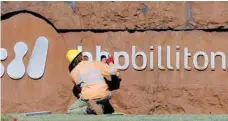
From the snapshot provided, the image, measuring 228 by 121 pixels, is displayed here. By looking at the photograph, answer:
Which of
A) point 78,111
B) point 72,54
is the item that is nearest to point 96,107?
point 78,111

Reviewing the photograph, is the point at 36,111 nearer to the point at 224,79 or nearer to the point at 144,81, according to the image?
the point at 144,81

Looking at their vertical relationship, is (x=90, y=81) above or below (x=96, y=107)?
above

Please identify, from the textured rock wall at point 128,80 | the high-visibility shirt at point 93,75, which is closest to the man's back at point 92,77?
the high-visibility shirt at point 93,75

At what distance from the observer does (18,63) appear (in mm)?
10391

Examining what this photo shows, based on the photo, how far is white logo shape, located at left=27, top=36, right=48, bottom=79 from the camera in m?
10.4

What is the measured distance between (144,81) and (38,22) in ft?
4.77

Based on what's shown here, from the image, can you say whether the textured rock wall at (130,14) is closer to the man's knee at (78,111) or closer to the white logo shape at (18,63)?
the white logo shape at (18,63)

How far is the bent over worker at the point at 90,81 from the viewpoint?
10.0 metres

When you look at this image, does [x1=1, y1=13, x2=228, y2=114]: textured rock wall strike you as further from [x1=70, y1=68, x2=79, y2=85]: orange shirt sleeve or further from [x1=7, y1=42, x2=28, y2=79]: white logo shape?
[x1=70, y1=68, x2=79, y2=85]: orange shirt sleeve

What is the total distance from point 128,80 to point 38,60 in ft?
3.62

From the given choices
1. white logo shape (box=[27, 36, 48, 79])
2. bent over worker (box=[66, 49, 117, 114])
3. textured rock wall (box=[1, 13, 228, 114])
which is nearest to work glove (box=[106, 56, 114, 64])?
bent over worker (box=[66, 49, 117, 114])

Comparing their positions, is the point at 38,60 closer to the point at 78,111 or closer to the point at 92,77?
the point at 92,77

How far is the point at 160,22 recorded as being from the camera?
1027 cm

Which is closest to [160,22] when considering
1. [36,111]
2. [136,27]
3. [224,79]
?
[136,27]
